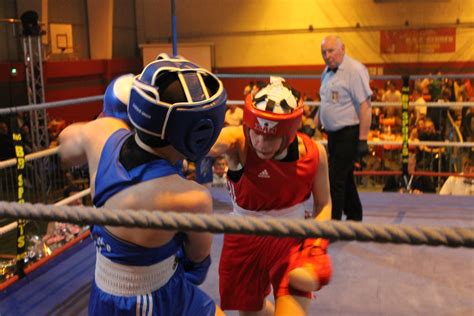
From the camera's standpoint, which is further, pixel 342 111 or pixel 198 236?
pixel 342 111

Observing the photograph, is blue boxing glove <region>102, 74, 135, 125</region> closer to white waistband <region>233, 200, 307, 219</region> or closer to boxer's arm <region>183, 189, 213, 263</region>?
boxer's arm <region>183, 189, 213, 263</region>

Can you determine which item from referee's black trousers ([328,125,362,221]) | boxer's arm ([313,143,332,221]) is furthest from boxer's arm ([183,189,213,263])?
referee's black trousers ([328,125,362,221])

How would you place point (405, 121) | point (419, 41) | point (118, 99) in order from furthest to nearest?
point (419, 41)
point (405, 121)
point (118, 99)

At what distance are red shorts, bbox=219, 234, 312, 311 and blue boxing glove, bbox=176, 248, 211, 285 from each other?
510 mm

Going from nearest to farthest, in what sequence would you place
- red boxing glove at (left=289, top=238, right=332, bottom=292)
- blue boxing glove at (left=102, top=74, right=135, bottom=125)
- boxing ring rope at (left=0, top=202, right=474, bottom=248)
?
1. boxing ring rope at (left=0, top=202, right=474, bottom=248)
2. blue boxing glove at (left=102, top=74, right=135, bottom=125)
3. red boxing glove at (left=289, top=238, right=332, bottom=292)

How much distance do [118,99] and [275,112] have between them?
1.65 feet

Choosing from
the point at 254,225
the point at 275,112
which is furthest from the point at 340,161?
the point at 254,225

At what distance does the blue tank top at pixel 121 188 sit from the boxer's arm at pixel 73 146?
134mm

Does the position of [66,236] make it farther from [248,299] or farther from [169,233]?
[169,233]

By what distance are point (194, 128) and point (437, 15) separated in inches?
462

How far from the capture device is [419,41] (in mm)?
12016

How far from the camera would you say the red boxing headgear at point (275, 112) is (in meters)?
1.83

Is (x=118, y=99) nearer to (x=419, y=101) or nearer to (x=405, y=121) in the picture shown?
(x=405, y=121)

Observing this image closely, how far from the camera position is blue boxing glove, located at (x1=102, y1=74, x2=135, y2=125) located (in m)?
1.59
